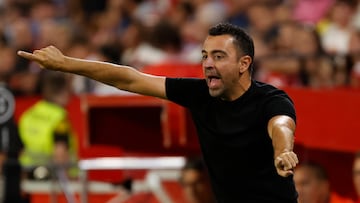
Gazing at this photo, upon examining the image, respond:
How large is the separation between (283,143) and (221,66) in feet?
2.55

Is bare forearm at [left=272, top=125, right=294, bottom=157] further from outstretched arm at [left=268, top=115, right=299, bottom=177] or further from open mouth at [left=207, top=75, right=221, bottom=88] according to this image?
open mouth at [left=207, top=75, right=221, bottom=88]

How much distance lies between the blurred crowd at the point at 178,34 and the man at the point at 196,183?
4.41 feet

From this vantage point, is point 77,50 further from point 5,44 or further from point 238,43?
point 238,43

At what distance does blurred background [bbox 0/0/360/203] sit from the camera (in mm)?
10664

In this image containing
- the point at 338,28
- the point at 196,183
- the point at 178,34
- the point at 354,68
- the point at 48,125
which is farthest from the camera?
the point at 338,28

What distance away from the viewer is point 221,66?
7270 millimetres

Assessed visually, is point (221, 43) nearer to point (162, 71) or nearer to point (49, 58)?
point (49, 58)

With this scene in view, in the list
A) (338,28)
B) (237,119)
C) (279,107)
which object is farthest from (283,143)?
(338,28)

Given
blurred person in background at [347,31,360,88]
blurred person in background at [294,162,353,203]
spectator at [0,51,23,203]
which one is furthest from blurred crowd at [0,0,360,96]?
blurred person in background at [294,162,353,203]

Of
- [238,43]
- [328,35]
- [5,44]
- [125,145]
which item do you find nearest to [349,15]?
[328,35]

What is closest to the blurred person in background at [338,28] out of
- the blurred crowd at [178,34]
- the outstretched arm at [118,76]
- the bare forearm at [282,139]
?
the blurred crowd at [178,34]

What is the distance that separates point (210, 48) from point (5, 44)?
349 inches

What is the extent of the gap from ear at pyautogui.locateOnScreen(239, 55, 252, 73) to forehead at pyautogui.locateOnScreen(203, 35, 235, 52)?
0.09 metres

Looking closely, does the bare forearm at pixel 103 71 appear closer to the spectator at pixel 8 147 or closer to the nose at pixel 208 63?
the nose at pixel 208 63
